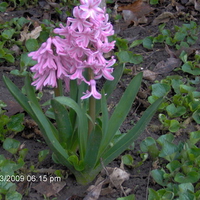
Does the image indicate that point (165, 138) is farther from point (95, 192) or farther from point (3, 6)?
point (3, 6)

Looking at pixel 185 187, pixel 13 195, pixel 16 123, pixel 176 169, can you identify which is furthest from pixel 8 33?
pixel 185 187

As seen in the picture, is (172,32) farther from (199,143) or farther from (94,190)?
(94,190)

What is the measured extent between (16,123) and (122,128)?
26.7 inches

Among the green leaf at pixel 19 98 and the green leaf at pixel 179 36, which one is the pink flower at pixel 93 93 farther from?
the green leaf at pixel 179 36

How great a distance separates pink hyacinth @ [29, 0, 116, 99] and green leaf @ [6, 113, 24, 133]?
602mm

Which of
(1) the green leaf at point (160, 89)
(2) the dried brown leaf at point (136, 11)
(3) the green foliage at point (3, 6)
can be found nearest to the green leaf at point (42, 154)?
(1) the green leaf at point (160, 89)

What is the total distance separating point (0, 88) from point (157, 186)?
1.35 m

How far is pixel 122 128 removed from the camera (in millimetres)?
2244

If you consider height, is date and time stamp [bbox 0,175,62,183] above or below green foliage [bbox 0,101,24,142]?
below

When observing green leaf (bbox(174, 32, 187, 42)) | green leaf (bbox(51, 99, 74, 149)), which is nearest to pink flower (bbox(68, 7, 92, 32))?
green leaf (bbox(51, 99, 74, 149))

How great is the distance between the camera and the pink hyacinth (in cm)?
136

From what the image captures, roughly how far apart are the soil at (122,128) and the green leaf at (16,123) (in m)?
0.08

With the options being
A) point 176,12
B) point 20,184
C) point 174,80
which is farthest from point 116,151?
point 176,12

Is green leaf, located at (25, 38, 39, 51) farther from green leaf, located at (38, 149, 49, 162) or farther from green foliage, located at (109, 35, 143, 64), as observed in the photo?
green leaf, located at (38, 149, 49, 162)
